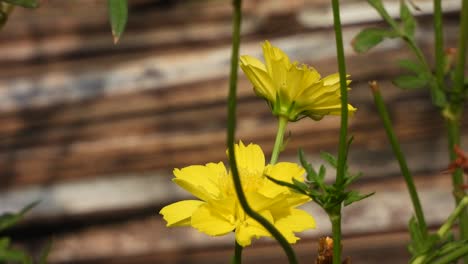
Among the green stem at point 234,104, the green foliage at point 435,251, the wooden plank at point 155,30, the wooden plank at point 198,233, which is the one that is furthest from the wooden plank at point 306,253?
the green stem at point 234,104

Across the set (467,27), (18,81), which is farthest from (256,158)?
(18,81)

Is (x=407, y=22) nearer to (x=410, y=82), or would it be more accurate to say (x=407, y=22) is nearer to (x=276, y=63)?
(x=410, y=82)

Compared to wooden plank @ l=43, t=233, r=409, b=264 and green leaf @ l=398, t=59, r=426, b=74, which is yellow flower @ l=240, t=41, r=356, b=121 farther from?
wooden plank @ l=43, t=233, r=409, b=264

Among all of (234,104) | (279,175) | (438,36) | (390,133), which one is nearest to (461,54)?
(438,36)

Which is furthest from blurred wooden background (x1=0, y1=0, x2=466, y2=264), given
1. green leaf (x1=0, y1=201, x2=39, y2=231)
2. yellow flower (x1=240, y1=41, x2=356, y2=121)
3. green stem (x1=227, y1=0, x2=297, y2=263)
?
green stem (x1=227, y1=0, x2=297, y2=263)

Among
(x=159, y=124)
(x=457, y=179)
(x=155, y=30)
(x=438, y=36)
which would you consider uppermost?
(x=438, y=36)

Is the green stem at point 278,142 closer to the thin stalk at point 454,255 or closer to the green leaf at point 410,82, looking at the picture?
the thin stalk at point 454,255

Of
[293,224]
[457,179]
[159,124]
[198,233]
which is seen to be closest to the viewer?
[293,224]
